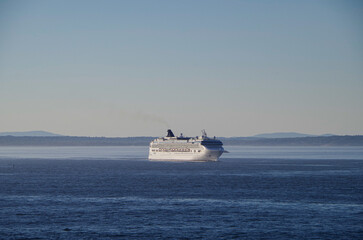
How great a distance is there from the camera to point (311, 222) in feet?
160

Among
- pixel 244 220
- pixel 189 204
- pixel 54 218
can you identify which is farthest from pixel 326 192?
pixel 54 218

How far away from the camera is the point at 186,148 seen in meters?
156

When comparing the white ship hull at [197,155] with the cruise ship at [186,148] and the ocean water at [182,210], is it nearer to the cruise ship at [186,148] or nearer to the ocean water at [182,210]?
the cruise ship at [186,148]

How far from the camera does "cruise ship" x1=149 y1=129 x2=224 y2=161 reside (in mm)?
150250

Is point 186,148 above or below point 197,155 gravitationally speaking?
above

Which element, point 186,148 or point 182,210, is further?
point 186,148

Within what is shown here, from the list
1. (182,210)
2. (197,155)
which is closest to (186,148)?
(197,155)

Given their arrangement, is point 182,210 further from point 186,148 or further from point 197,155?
point 186,148

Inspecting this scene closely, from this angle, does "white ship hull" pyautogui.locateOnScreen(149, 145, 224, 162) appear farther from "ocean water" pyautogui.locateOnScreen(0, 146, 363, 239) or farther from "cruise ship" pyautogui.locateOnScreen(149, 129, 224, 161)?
"ocean water" pyautogui.locateOnScreen(0, 146, 363, 239)

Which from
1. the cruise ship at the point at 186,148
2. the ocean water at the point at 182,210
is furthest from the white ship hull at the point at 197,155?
the ocean water at the point at 182,210

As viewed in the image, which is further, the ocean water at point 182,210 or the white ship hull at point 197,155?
the white ship hull at point 197,155

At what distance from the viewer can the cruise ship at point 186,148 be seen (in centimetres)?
15025

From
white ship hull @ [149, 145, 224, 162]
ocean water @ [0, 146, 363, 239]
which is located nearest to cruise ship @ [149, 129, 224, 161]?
white ship hull @ [149, 145, 224, 162]

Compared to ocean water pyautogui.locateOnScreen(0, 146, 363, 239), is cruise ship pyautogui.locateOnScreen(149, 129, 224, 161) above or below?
above
